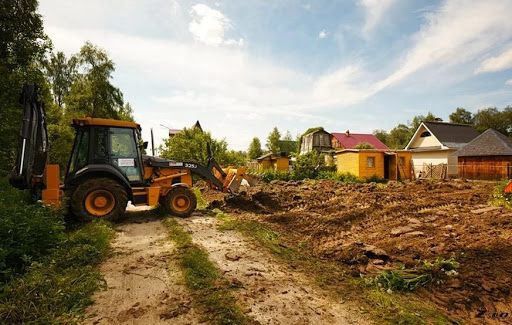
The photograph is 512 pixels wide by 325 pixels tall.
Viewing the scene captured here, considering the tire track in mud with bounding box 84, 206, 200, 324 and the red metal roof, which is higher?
the red metal roof

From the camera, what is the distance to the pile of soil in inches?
175

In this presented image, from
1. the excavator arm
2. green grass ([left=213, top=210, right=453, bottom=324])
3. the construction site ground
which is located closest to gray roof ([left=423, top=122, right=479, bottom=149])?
the construction site ground

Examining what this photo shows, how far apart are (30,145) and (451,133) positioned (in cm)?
3827

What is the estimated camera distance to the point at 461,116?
6481cm

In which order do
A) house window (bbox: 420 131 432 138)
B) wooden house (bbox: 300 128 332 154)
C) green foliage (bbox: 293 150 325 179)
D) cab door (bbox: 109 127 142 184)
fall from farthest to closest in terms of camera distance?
wooden house (bbox: 300 128 332 154)
house window (bbox: 420 131 432 138)
green foliage (bbox: 293 150 325 179)
cab door (bbox: 109 127 142 184)

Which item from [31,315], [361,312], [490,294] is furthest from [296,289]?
[31,315]

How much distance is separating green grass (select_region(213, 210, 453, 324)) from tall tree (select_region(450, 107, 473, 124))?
70.9 metres

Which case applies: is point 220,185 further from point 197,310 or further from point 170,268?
point 197,310

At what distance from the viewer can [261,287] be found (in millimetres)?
4328

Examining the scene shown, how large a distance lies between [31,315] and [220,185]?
7836mm

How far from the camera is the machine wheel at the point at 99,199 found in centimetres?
800

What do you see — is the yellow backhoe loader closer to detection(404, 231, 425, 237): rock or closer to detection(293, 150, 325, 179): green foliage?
detection(404, 231, 425, 237): rock

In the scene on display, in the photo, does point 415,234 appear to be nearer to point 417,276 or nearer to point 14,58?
point 417,276

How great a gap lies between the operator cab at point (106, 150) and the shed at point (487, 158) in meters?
26.1
